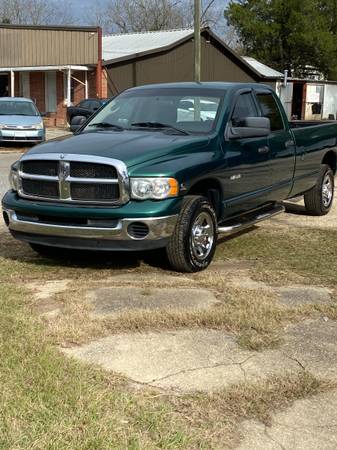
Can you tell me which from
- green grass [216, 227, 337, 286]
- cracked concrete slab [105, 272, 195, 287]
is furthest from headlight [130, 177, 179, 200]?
green grass [216, 227, 337, 286]

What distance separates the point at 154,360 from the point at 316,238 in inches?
163

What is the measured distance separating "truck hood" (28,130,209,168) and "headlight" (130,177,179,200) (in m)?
0.17

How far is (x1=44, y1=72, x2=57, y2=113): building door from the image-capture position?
109ft

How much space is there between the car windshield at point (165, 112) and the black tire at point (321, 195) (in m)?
2.77

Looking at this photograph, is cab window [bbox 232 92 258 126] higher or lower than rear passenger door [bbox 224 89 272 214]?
higher

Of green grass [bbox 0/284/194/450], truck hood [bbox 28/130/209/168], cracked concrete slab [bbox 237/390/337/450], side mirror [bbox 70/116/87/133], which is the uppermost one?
side mirror [bbox 70/116/87/133]

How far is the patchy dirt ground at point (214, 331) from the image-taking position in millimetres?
3299

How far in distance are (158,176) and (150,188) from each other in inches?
4.8

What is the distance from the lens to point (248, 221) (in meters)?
6.85

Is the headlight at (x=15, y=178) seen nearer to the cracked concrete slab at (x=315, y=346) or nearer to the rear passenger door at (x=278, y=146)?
the rear passenger door at (x=278, y=146)

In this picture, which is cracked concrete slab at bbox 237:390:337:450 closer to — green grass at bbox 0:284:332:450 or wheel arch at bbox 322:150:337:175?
green grass at bbox 0:284:332:450

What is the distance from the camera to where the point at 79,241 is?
5.67 m

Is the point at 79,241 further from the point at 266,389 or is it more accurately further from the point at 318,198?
the point at 318,198

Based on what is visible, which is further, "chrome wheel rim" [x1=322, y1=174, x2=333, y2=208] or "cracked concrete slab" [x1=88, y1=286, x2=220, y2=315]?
"chrome wheel rim" [x1=322, y1=174, x2=333, y2=208]
